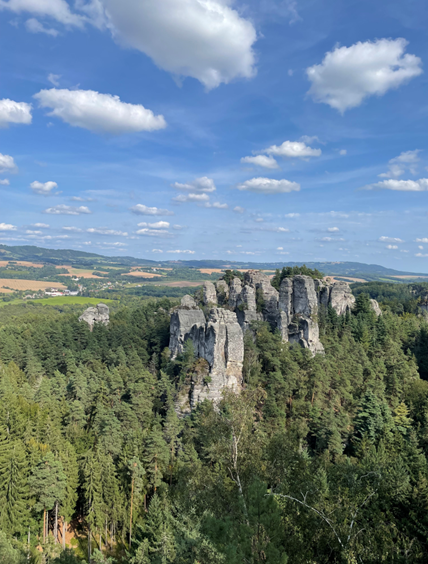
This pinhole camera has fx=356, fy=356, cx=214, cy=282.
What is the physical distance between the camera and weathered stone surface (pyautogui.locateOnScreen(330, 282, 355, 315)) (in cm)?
6325

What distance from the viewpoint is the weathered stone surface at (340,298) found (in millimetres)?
63250

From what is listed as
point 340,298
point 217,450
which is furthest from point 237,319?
point 217,450

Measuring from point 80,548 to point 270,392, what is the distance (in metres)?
24.2

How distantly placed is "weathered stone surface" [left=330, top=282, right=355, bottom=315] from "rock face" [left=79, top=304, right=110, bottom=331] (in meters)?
44.0

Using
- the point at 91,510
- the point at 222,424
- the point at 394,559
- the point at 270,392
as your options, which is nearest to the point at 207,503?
the point at 222,424

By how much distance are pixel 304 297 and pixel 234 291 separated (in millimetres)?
11552

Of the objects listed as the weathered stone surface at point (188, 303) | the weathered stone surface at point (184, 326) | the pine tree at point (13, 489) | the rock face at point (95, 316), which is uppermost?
the weathered stone surface at point (188, 303)

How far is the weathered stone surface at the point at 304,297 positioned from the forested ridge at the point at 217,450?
5906mm

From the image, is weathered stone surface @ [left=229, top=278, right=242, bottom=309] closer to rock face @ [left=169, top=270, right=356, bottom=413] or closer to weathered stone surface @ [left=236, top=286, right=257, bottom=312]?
rock face @ [left=169, top=270, right=356, bottom=413]

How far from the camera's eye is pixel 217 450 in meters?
19.2

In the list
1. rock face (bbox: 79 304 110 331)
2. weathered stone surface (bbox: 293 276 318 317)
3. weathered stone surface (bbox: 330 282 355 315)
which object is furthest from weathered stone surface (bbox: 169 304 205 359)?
weathered stone surface (bbox: 330 282 355 315)

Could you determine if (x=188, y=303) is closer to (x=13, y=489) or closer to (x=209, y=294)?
(x=209, y=294)

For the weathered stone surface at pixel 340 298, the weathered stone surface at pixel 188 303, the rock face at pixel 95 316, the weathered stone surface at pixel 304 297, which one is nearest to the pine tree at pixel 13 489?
the weathered stone surface at pixel 188 303

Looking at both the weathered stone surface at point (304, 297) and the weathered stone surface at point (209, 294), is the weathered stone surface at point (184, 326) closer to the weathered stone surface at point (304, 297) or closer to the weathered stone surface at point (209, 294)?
the weathered stone surface at point (209, 294)
